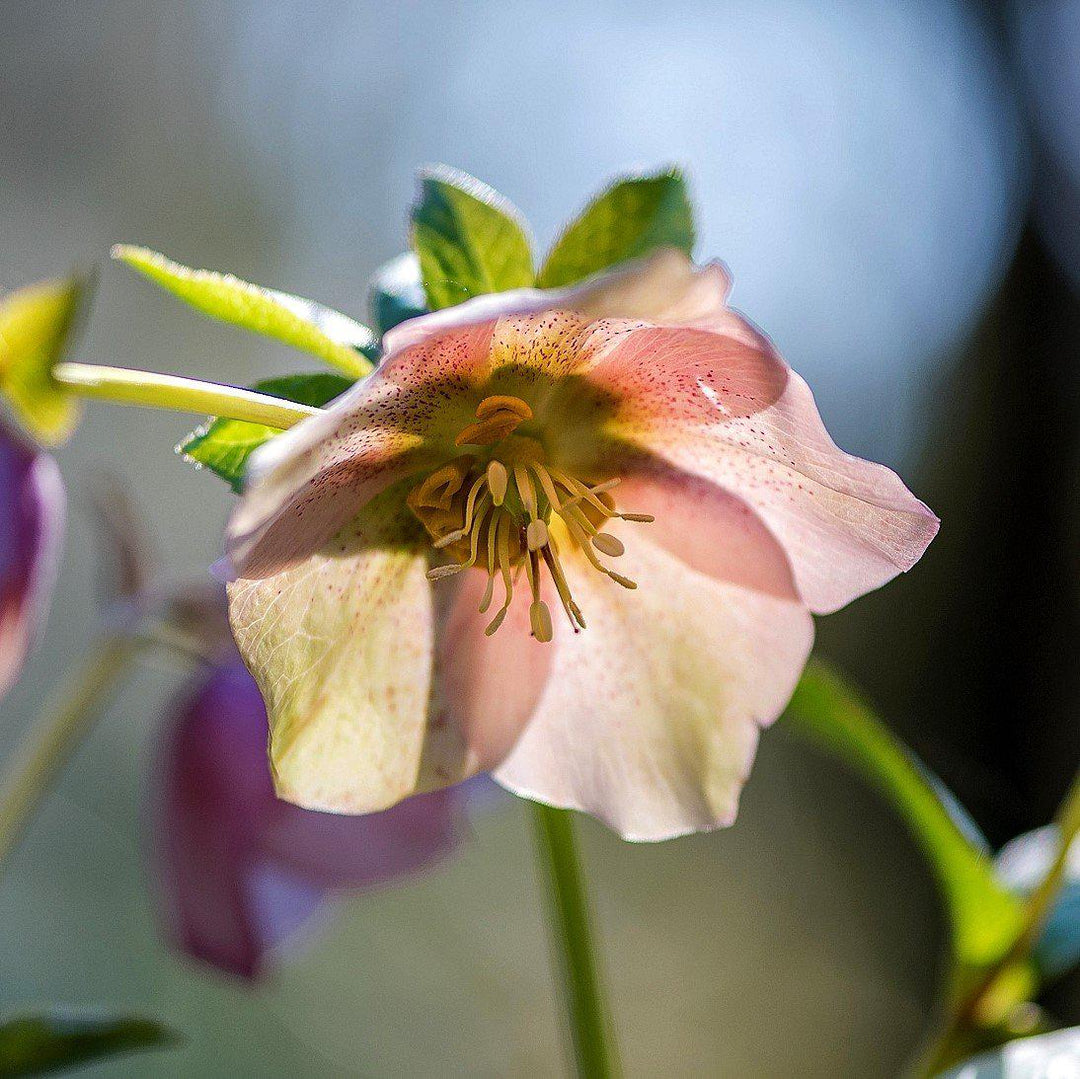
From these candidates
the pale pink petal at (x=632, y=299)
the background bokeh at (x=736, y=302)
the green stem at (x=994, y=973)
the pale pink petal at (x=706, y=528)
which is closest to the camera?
the pale pink petal at (x=632, y=299)

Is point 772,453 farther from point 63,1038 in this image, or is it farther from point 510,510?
point 63,1038

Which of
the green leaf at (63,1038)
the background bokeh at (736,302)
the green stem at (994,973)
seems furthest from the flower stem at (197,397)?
the background bokeh at (736,302)

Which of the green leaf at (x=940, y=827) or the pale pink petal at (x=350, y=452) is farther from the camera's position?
the green leaf at (x=940, y=827)

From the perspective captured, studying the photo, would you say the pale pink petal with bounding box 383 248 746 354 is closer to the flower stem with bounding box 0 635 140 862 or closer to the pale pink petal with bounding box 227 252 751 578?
the pale pink petal with bounding box 227 252 751 578

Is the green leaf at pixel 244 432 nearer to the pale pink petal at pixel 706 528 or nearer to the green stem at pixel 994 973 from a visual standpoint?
the pale pink petal at pixel 706 528

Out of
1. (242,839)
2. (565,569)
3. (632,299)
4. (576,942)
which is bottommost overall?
(242,839)

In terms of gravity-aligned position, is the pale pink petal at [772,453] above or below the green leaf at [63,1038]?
above

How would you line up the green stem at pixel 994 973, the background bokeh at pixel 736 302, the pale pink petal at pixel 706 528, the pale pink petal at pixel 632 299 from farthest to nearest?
the background bokeh at pixel 736 302 < the green stem at pixel 994 973 < the pale pink petal at pixel 706 528 < the pale pink petal at pixel 632 299

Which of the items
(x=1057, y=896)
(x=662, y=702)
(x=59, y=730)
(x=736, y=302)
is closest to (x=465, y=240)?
(x=662, y=702)
